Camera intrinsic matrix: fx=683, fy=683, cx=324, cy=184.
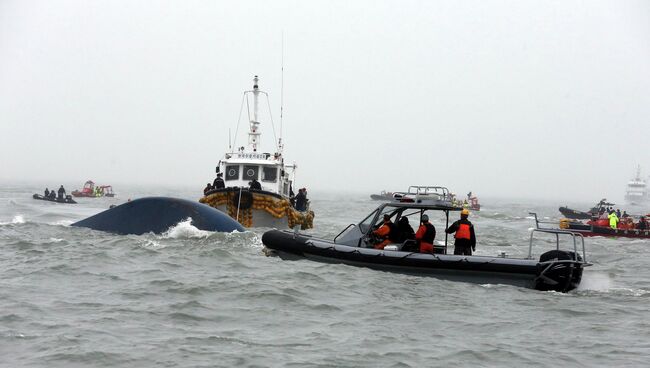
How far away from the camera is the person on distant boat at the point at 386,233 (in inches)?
576

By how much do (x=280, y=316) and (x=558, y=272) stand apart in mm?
5941

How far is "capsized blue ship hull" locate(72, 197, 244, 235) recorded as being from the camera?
1953 centimetres

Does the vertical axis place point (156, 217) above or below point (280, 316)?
above

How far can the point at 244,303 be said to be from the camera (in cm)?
1074

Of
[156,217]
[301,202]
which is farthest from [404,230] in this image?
[301,202]

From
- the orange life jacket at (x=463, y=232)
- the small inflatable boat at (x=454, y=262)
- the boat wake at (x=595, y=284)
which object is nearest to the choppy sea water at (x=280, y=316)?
the boat wake at (x=595, y=284)

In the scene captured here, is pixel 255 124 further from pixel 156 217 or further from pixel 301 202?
pixel 156 217

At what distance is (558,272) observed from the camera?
42.8 feet

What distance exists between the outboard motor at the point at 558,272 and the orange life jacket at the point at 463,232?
1.63m

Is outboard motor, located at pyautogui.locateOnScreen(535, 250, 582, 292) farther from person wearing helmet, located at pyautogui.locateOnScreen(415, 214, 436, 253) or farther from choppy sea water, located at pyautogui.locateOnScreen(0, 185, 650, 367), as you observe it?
person wearing helmet, located at pyautogui.locateOnScreen(415, 214, 436, 253)

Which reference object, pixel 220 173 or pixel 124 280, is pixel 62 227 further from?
pixel 124 280

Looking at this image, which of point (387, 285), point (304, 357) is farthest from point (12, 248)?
point (304, 357)

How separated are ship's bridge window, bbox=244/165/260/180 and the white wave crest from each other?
8.88 m

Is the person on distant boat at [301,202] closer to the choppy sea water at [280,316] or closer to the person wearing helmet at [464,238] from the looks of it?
the choppy sea water at [280,316]
